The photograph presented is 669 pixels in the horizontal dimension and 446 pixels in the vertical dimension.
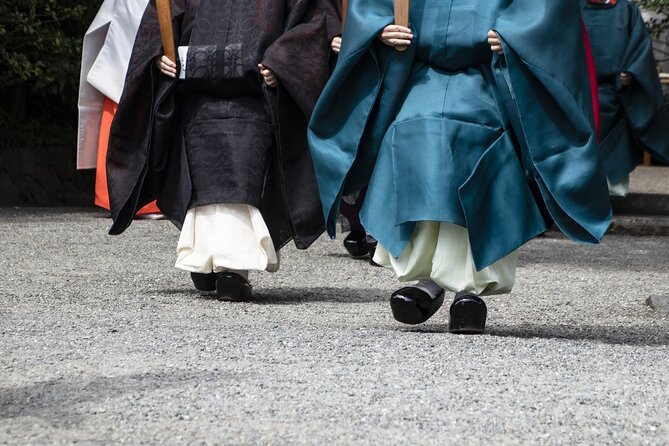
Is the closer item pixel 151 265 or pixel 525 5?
pixel 525 5

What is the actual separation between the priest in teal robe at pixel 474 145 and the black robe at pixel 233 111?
108cm

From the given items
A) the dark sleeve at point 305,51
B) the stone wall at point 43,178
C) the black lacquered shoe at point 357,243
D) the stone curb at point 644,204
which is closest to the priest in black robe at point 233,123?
the dark sleeve at point 305,51

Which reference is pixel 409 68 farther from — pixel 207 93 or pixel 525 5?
pixel 207 93

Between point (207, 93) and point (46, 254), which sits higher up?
point (207, 93)

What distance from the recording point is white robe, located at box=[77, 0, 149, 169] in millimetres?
9375

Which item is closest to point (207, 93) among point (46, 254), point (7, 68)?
point (46, 254)

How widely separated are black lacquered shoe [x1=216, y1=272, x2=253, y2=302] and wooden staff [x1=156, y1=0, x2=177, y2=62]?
958mm

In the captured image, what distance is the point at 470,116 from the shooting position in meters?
4.89

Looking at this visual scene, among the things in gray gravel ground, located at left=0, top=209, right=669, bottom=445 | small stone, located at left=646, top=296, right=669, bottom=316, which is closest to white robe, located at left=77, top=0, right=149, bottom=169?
gray gravel ground, located at left=0, top=209, right=669, bottom=445

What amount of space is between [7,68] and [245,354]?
29.5ft

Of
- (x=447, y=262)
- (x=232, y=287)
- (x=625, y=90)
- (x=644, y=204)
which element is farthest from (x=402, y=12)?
(x=644, y=204)

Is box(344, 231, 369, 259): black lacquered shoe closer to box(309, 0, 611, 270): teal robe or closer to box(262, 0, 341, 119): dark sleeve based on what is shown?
box(262, 0, 341, 119): dark sleeve

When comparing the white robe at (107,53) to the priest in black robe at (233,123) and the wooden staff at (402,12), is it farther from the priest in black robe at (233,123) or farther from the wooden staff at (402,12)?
the wooden staff at (402,12)

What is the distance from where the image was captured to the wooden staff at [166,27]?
6113 mm
